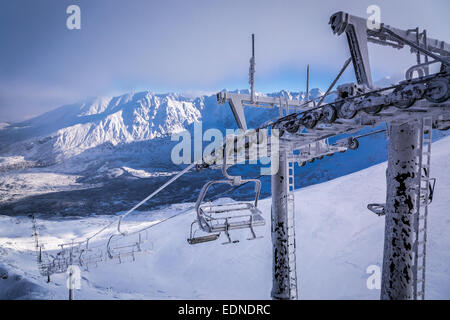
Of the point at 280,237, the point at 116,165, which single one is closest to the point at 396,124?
the point at 280,237


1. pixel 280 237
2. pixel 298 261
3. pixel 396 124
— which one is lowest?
pixel 298 261

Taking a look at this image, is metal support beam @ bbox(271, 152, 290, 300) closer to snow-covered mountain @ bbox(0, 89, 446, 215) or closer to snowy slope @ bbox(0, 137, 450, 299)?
snowy slope @ bbox(0, 137, 450, 299)

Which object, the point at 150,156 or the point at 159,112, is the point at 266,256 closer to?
the point at 150,156

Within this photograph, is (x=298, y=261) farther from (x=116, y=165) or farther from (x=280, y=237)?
(x=116, y=165)

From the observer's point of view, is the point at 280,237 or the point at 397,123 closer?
the point at 397,123

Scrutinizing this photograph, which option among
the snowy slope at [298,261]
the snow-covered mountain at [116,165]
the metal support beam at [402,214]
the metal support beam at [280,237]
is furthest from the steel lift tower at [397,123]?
the snow-covered mountain at [116,165]

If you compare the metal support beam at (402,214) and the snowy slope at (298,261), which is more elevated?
the metal support beam at (402,214)

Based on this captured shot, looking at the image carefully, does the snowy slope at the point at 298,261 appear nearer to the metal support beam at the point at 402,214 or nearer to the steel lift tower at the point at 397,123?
the metal support beam at the point at 402,214
